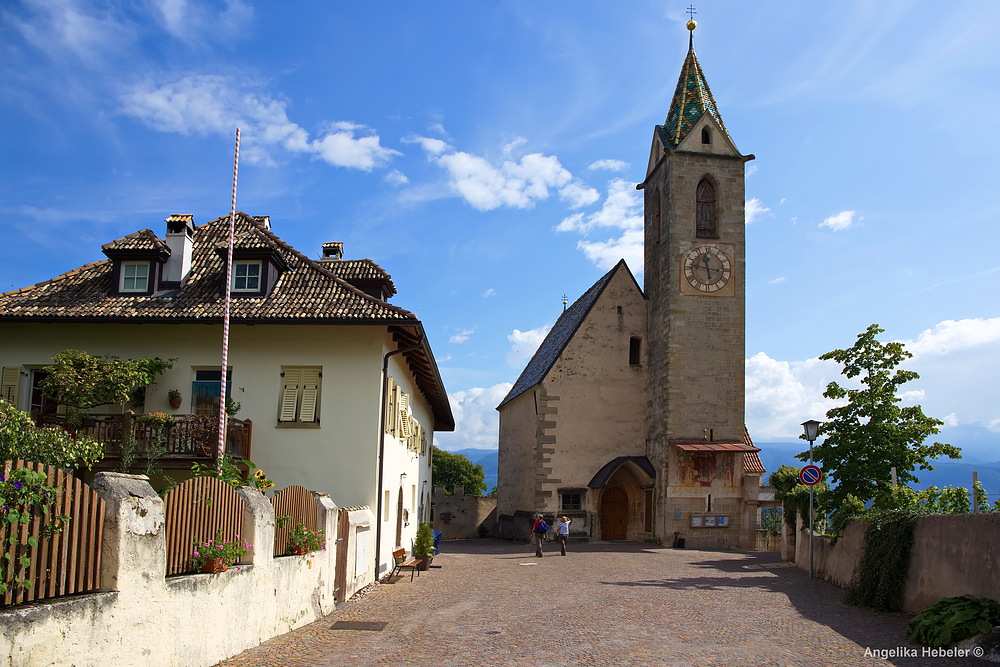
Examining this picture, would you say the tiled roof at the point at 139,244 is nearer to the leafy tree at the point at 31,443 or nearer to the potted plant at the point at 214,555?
the leafy tree at the point at 31,443

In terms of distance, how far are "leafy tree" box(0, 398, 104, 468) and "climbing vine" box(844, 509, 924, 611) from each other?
510 inches

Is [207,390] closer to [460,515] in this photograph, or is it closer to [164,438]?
[164,438]

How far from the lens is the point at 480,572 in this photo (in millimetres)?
21344

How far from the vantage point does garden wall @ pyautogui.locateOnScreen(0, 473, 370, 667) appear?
19.3 feet

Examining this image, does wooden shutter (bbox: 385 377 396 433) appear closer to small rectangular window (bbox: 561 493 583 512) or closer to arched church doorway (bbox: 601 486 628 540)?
small rectangular window (bbox: 561 493 583 512)

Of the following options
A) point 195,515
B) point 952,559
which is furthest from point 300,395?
point 952,559

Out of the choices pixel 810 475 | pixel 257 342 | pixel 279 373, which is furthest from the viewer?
pixel 810 475

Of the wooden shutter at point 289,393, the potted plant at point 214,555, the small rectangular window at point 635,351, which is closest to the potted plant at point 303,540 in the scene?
the potted plant at point 214,555

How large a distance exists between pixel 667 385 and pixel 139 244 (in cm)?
2027

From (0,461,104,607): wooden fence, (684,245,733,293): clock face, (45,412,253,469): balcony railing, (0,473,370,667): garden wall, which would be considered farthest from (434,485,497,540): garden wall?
(0,461,104,607): wooden fence

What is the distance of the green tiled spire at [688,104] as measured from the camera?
1374 inches

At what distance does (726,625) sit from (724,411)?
2092 centimetres

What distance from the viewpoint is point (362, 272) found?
21.6 meters

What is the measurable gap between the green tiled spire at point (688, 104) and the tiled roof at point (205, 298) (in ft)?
67.1
